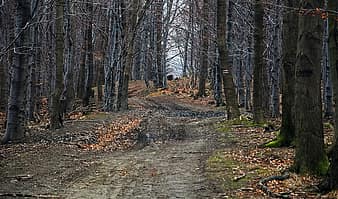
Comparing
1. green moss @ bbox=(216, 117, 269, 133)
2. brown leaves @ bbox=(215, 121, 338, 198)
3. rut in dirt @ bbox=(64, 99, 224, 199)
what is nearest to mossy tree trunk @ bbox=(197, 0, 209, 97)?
green moss @ bbox=(216, 117, 269, 133)

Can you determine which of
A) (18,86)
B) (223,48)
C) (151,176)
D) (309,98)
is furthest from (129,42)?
(309,98)

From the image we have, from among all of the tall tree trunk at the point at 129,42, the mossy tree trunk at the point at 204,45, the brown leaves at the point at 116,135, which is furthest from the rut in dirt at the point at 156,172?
the mossy tree trunk at the point at 204,45

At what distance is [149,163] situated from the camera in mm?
13008

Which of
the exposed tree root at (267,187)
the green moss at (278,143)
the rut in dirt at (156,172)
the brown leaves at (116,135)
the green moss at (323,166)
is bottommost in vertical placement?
the brown leaves at (116,135)

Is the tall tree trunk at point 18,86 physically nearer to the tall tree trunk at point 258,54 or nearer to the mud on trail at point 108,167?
the mud on trail at point 108,167

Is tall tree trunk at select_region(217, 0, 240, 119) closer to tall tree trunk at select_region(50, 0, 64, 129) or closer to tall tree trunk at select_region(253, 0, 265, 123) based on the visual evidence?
tall tree trunk at select_region(253, 0, 265, 123)

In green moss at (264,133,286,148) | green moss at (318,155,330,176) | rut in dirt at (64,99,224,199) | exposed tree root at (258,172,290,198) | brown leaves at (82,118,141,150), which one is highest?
green moss at (318,155,330,176)

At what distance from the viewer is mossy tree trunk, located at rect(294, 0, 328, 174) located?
975 cm

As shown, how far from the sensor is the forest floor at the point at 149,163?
9.40m

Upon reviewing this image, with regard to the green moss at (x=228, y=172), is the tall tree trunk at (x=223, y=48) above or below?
above

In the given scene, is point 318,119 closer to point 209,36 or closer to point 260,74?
point 260,74

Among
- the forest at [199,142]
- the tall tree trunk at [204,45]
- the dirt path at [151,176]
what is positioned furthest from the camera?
the tall tree trunk at [204,45]

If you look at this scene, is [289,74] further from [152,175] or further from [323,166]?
[152,175]

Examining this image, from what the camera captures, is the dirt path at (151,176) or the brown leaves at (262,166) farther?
the dirt path at (151,176)
